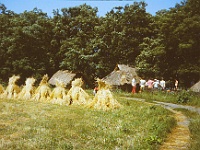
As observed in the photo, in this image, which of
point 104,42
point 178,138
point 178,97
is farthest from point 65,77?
point 178,138

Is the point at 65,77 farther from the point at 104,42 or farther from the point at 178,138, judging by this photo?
the point at 178,138

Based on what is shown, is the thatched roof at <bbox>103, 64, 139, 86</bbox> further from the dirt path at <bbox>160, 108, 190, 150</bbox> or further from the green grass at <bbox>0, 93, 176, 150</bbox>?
the dirt path at <bbox>160, 108, 190, 150</bbox>

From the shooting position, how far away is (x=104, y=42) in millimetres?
43219

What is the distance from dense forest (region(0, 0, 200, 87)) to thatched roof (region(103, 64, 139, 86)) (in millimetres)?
1605

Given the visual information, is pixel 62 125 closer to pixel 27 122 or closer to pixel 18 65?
pixel 27 122

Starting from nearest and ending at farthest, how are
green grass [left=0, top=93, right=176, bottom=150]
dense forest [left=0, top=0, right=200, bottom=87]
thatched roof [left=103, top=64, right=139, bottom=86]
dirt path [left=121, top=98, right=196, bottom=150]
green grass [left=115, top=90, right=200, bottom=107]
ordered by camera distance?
green grass [left=0, top=93, right=176, bottom=150] → dirt path [left=121, top=98, right=196, bottom=150] → green grass [left=115, top=90, right=200, bottom=107] → thatched roof [left=103, top=64, right=139, bottom=86] → dense forest [left=0, top=0, right=200, bottom=87]

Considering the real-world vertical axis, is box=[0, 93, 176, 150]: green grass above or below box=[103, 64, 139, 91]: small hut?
below

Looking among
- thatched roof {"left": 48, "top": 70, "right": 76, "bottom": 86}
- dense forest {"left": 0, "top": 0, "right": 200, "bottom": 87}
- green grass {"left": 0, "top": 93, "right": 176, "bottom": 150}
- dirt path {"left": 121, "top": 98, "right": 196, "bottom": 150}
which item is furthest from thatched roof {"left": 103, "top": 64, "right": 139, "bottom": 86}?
dirt path {"left": 121, "top": 98, "right": 196, "bottom": 150}

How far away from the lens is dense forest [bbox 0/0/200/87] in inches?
1499

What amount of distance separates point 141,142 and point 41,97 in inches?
524

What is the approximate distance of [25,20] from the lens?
159 ft

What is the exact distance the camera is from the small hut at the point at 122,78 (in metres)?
35.5

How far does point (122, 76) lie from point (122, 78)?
413mm

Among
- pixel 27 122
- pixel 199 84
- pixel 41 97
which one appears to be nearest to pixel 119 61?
pixel 199 84
